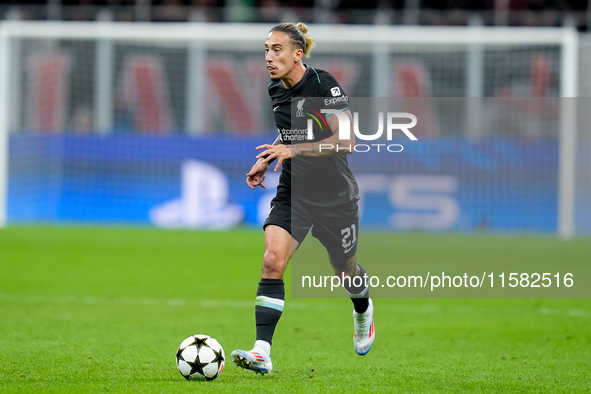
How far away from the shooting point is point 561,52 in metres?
20.2

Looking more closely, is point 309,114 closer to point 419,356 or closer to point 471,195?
point 419,356

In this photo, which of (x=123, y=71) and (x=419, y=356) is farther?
(x=123, y=71)

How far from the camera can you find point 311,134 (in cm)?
652

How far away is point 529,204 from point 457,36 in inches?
163

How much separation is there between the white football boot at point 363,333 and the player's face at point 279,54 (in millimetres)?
2106

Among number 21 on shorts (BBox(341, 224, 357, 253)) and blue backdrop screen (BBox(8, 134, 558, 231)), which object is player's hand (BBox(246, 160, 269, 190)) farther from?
blue backdrop screen (BBox(8, 134, 558, 231))

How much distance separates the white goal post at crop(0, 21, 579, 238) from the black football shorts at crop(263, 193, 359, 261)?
13562 millimetres

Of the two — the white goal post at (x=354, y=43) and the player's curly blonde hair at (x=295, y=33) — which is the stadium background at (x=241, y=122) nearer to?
the white goal post at (x=354, y=43)

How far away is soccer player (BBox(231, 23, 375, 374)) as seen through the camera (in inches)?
243

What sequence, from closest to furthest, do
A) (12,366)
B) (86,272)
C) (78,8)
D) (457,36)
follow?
1. (12,366)
2. (86,272)
3. (457,36)
4. (78,8)

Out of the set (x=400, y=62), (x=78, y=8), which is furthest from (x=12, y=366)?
(x=78, y=8)

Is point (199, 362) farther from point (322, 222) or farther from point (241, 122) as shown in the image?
point (241, 122)

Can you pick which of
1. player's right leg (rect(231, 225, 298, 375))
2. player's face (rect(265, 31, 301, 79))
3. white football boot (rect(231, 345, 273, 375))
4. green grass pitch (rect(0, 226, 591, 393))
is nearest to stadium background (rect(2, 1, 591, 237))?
green grass pitch (rect(0, 226, 591, 393))

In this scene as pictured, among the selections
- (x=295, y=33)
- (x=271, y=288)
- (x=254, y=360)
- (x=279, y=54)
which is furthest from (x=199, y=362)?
(x=295, y=33)
